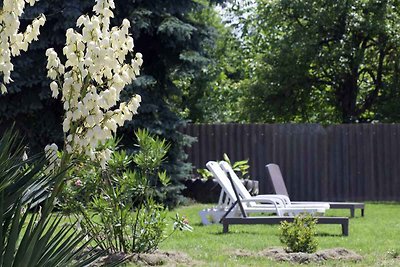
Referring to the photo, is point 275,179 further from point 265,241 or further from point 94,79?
point 94,79

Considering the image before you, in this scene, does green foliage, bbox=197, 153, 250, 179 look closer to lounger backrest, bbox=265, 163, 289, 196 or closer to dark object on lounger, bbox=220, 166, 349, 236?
lounger backrest, bbox=265, 163, 289, 196

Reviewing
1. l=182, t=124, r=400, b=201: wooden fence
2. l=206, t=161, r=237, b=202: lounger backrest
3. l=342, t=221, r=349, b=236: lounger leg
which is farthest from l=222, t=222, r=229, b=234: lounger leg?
l=182, t=124, r=400, b=201: wooden fence

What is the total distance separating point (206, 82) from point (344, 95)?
255 inches

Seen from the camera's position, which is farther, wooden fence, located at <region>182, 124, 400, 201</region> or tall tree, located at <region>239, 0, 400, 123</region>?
tall tree, located at <region>239, 0, 400, 123</region>

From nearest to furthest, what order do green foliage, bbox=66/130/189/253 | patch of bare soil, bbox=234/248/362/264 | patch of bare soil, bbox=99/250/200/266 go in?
patch of bare soil, bbox=99/250/200/266
green foliage, bbox=66/130/189/253
patch of bare soil, bbox=234/248/362/264

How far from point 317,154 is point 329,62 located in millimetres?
4806

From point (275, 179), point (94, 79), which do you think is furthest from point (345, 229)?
point (94, 79)

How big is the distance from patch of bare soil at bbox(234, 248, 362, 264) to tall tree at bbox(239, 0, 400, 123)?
1611 centimetres

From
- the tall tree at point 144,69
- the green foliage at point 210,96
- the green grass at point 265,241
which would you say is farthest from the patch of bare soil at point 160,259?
the green foliage at point 210,96

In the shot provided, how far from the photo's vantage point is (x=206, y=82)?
32.8 m

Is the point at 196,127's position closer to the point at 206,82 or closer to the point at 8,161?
the point at 206,82

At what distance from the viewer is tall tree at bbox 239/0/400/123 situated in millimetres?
26453

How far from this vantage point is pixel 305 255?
10.2m

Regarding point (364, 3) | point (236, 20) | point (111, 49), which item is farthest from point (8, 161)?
point (236, 20)
